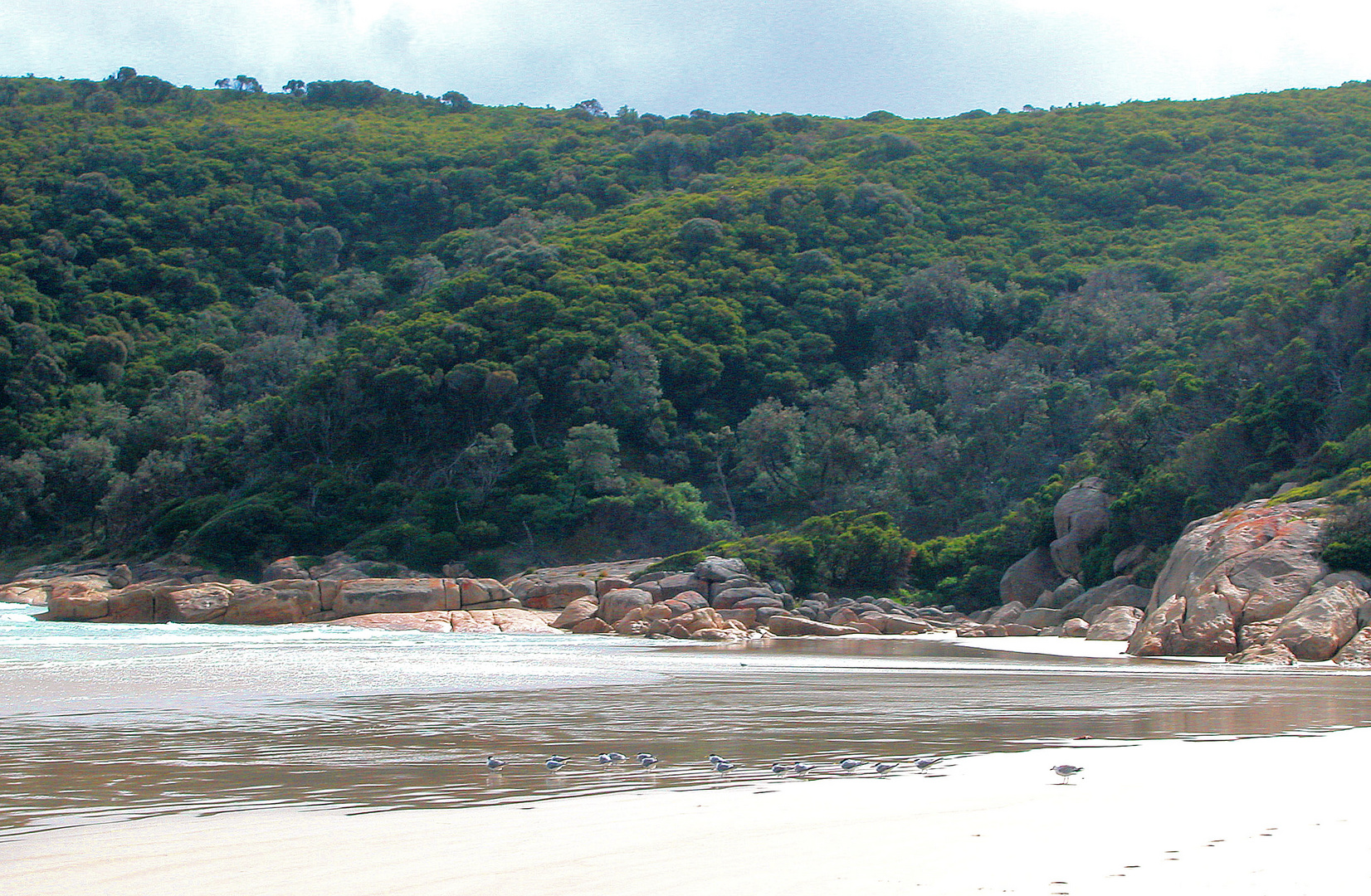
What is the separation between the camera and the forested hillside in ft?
142

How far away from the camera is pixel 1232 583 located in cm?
2105

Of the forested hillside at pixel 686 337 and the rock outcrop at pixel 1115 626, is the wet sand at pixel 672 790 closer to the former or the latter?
the rock outcrop at pixel 1115 626

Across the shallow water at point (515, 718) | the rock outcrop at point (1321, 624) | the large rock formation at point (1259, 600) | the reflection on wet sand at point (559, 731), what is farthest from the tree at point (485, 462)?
the rock outcrop at point (1321, 624)

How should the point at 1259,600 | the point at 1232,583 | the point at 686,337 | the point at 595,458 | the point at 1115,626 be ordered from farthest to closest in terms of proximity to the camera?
1. the point at 686,337
2. the point at 595,458
3. the point at 1115,626
4. the point at 1232,583
5. the point at 1259,600

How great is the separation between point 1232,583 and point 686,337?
45582 millimetres

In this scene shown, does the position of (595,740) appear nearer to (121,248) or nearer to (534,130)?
(121,248)

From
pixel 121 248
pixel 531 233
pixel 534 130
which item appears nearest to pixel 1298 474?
pixel 531 233

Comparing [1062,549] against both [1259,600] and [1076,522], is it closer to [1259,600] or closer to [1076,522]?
[1076,522]

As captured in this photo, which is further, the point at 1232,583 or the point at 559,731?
the point at 1232,583

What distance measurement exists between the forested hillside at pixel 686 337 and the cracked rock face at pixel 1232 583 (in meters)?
8.51

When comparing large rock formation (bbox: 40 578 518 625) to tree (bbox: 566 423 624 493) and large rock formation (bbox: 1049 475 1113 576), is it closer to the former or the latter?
tree (bbox: 566 423 624 493)

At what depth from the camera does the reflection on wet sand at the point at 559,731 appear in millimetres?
7016

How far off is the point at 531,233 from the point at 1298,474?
182 ft

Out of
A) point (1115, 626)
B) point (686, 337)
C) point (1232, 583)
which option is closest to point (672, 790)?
Result: point (1232, 583)
